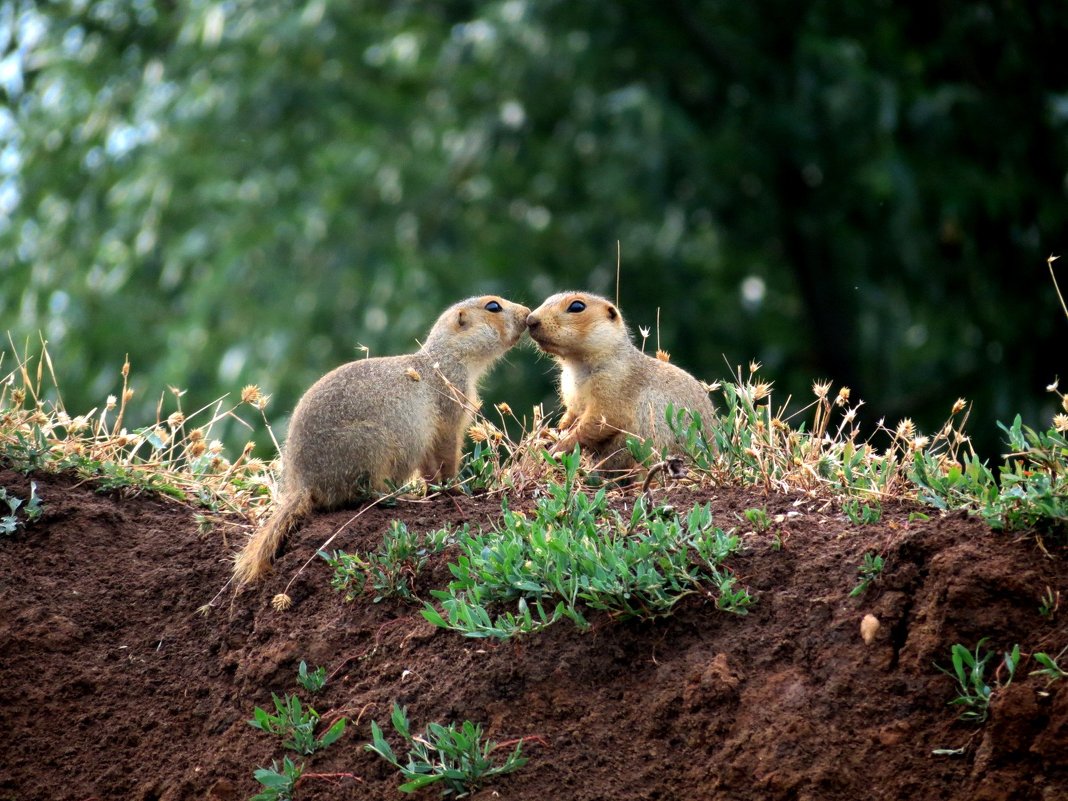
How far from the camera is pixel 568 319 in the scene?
22.0 feet

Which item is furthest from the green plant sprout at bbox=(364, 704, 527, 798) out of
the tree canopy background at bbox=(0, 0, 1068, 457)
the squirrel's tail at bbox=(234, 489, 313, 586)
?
the tree canopy background at bbox=(0, 0, 1068, 457)

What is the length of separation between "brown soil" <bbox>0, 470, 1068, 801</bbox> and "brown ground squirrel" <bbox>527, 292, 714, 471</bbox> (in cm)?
127

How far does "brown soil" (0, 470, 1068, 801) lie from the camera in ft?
12.5

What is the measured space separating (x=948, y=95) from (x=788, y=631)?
1058 centimetres

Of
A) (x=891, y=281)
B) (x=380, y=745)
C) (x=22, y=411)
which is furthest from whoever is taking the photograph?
(x=891, y=281)

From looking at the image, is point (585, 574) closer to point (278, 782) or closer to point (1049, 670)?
point (278, 782)

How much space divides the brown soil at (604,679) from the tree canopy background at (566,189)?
→ 328 inches

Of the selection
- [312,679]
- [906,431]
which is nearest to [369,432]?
[312,679]

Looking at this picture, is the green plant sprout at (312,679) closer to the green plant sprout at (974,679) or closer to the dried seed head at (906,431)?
the green plant sprout at (974,679)

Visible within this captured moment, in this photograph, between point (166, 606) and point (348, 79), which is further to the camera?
point (348, 79)

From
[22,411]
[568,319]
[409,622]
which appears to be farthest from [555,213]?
[409,622]

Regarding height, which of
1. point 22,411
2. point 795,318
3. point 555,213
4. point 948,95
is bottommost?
point 795,318

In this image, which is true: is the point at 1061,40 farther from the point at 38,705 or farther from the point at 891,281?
the point at 38,705

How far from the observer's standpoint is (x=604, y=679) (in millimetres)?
4172
